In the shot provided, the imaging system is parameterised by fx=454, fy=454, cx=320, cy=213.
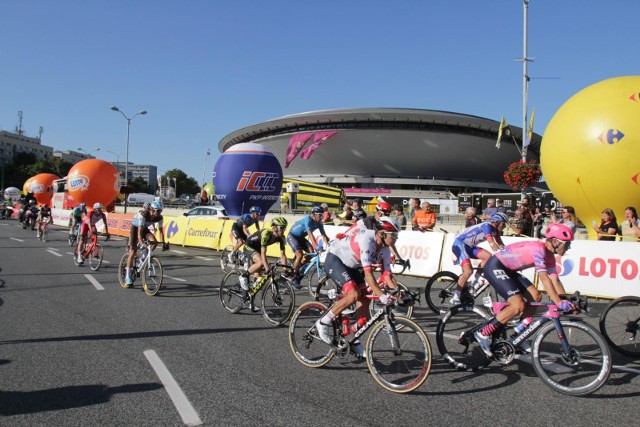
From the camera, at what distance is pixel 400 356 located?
476 centimetres

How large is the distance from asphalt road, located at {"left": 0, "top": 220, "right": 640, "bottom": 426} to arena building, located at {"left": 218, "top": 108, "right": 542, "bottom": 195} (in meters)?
87.9

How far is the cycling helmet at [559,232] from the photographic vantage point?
15.2ft

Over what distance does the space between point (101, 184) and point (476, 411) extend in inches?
1285

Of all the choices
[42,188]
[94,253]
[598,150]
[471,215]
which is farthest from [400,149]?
[94,253]

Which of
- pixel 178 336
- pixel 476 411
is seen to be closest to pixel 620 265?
pixel 476 411

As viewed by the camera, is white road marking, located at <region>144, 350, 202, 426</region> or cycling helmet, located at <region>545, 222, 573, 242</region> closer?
white road marking, located at <region>144, 350, 202, 426</region>

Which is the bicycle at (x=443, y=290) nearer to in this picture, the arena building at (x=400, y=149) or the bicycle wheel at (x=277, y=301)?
the bicycle wheel at (x=277, y=301)

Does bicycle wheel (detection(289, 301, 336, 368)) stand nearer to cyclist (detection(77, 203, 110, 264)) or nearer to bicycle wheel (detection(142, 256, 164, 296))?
bicycle wheel (detection(142, 256, 164, 296))

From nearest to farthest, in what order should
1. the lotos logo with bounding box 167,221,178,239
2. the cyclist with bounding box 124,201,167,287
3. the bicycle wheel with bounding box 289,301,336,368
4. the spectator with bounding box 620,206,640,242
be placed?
the bicycle wheel with bounding box 289,301,336,368, the cyclist with bounding box 124,201,167,287, the spectator with bounding box 620,206,640,242, the lotos logo with bounding box 167,221,178,239

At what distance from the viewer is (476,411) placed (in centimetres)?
403

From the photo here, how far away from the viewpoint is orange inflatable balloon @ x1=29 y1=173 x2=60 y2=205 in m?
43.3

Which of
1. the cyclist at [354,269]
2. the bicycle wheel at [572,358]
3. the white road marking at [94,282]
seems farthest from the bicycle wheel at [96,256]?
the bicycle wheel at [572,358]

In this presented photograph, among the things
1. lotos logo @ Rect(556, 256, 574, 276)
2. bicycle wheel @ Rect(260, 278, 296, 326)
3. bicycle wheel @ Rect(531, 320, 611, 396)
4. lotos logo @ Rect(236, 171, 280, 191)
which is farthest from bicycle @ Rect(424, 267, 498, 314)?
lotos logo @ Rect(236, 171, 280, 191)

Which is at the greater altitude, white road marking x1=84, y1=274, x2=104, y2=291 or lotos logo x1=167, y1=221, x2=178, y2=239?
lotos logo x1=167, y1=221, x2=178, y2=239
